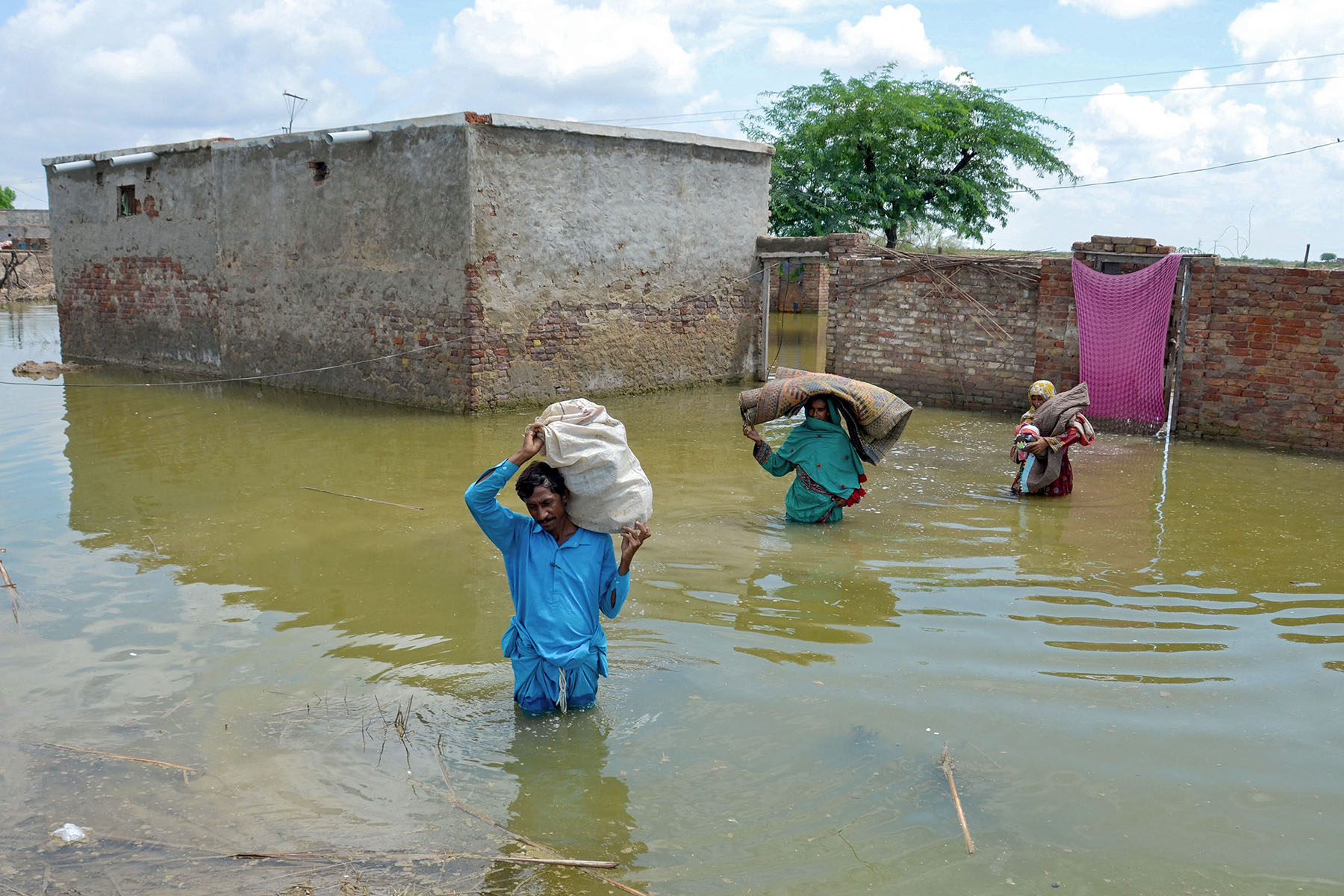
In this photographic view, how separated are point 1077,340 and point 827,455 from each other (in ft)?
18.3

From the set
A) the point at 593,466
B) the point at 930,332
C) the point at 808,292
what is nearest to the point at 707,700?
the point at 593,466

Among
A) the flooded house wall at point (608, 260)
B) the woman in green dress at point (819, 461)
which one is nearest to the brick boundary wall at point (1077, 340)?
the flooded house wall at point (608, 260)

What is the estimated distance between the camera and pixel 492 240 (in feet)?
37.5

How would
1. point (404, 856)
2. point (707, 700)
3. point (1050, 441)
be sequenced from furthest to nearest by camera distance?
1. point (1050, 441)
2. point (707, 700)
3. point (404, 856)

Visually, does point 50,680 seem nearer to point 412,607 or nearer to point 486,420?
point 412,607

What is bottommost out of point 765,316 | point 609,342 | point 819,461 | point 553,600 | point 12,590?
point 12,590

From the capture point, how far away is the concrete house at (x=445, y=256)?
11523mm

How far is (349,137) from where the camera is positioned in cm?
1198

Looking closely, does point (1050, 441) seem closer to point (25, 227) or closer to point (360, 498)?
point (360, 498)

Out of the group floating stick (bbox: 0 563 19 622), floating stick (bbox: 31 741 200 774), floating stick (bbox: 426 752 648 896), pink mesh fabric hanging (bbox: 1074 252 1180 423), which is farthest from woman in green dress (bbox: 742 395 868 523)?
pink mesh fabric hanging (bbox: 1074 252 1180 423)

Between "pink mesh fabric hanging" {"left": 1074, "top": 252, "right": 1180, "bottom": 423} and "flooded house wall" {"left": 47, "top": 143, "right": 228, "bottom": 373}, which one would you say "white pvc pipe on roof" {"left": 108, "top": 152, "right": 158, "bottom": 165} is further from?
"pink mesh fabric hanging" {"left": 1074, "top": 252, "right": 1180, "bottom": 423}

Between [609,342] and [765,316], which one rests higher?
[765,316]

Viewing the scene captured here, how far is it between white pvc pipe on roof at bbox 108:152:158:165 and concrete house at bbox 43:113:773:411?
37 millimetres

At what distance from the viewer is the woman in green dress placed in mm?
6961
